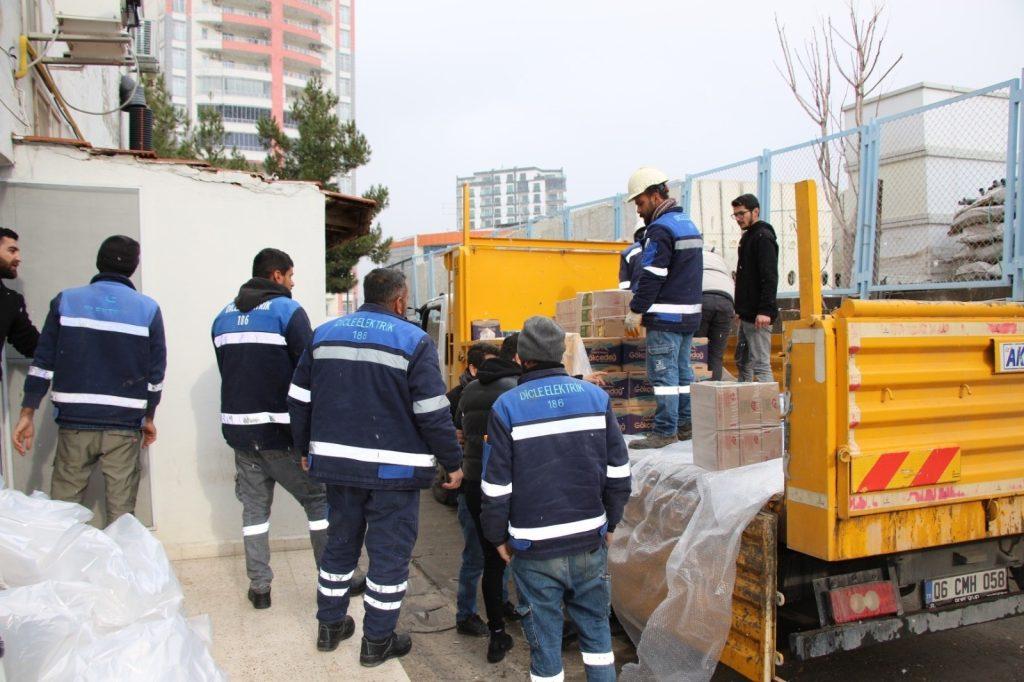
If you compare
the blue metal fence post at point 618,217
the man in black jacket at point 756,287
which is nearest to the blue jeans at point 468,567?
the man in black jacket at point 756,287

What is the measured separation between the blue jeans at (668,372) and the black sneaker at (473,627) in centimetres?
162

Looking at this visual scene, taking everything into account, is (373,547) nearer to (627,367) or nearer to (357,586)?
A: (357,586)

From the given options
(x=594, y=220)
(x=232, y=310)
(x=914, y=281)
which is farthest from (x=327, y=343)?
(x=594, y=220)

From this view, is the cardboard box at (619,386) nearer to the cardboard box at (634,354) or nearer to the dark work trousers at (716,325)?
the cardboard box at (634,354)

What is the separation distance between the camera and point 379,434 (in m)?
3.66

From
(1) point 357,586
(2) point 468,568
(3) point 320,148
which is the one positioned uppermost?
(3) point 320,148

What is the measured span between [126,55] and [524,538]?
16.3 ft

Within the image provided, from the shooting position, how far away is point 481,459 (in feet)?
14.4

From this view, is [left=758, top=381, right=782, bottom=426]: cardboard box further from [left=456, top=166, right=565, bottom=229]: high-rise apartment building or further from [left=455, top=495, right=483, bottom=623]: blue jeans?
[left=456, top=166, right=565, bottom=229]: high-rise apartment building

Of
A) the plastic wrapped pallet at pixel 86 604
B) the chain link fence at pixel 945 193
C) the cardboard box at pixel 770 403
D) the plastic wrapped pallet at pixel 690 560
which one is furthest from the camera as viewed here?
the chain link fence at pixel 945 193

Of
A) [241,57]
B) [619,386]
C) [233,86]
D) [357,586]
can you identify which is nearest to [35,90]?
[357,586]

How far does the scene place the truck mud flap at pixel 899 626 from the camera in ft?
10.6

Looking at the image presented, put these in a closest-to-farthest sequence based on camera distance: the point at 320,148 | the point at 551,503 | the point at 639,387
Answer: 1. the point at 551,503
2. the point at 639,387
3. the point at 320,148

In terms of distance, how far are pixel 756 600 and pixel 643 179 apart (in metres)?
2.94
